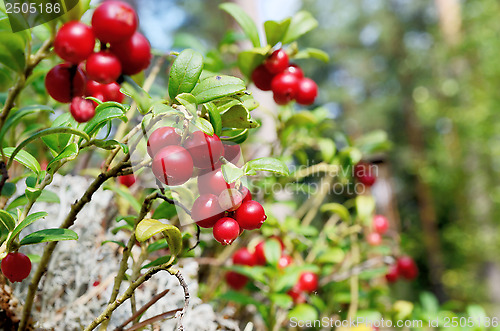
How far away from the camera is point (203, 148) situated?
47 centimetres

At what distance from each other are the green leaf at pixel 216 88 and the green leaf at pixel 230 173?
0.09m

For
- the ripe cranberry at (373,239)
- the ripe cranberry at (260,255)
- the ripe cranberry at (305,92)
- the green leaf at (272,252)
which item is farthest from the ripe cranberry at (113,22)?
the ripe cranberry at (373,239)

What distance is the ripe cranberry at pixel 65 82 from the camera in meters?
0.43

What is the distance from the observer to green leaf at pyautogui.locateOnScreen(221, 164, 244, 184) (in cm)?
45

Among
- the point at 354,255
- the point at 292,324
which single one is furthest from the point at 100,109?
the point at 354,255

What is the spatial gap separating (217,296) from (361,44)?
12.4m

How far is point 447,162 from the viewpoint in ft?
23.2

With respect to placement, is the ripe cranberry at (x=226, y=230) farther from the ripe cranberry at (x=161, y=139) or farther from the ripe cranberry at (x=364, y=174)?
the ripe cranberry at (x=364, y=174)

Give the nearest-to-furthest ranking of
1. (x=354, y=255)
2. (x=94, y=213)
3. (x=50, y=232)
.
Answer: (x=50, y=232) → (x=94, y=213) → (x=354, y=255)

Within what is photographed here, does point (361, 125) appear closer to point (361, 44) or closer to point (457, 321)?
point (361, 44)

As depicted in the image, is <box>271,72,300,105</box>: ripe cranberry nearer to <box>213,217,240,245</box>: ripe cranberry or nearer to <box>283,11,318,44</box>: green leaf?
<box>283,11,318,44</box>: green leaf

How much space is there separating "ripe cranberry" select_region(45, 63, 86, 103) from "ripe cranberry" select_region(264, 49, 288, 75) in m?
0.43

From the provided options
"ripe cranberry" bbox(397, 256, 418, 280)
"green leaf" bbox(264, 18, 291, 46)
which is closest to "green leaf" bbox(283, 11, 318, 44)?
"green leaf" bbox(264, 18, 291, 46)

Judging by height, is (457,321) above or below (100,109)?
below
